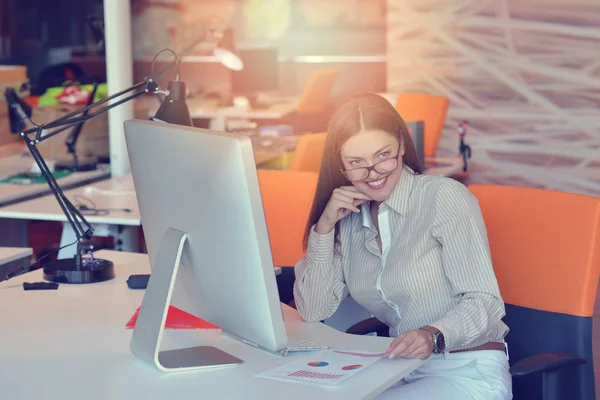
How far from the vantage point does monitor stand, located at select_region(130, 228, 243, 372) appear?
1.82m

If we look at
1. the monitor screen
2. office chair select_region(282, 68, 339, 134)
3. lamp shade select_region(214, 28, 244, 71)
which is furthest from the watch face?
the monitor screen

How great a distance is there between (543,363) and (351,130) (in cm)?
73

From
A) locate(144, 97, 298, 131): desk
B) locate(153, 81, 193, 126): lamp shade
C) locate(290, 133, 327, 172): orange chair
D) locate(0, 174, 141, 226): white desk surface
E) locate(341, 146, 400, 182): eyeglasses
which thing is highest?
locate(153, 81, 193, 126): lamp shade

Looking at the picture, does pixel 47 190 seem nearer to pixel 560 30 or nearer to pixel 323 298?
pixel 323 298

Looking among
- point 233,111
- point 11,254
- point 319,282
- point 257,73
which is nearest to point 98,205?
point 11,254

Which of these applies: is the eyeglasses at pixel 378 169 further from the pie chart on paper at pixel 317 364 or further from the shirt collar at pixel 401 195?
the pie chart on paper at pixel 317 364

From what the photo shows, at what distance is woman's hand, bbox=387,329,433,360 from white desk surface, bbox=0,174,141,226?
1.74 meters

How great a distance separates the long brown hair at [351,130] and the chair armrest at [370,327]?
244 mm

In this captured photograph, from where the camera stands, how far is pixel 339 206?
7.53 feet

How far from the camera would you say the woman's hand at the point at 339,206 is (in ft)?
7.51

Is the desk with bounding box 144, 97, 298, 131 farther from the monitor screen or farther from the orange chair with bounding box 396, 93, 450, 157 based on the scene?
the orange chair with bounding box 396, 93, 450, 157

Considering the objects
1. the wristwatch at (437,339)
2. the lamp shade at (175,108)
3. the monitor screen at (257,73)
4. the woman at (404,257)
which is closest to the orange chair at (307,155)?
the lamp shade at (175,108)

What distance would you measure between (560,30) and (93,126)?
403 centimetres

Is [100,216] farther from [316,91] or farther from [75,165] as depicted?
[316,91]
